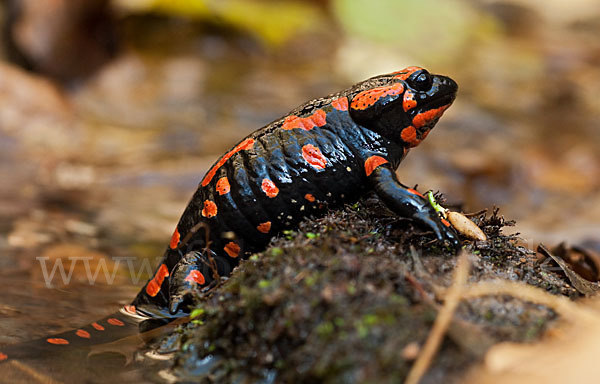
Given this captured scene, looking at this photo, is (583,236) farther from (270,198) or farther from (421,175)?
(270,198)

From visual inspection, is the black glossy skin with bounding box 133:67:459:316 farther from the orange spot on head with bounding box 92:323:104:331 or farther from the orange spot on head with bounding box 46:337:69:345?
the orange spot on head with bounding box 46:337:69:345

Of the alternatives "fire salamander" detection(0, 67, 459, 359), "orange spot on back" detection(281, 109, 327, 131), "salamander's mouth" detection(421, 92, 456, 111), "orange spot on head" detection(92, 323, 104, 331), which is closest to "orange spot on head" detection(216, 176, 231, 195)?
"fire salamander" detection(0, 67, 459, 359)

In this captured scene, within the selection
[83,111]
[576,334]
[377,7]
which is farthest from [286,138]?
[377,7]

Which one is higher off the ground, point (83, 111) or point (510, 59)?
point (510, 59)

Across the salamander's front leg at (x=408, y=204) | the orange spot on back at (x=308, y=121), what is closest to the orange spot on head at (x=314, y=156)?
the orange spot on back at (x=308, y=121)

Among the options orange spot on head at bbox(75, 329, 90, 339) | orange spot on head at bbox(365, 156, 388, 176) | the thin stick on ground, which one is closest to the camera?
the thin stick on ground

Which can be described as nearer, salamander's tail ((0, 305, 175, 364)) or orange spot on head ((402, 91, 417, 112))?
salamander's tail ((0, 305, 175, 364))
